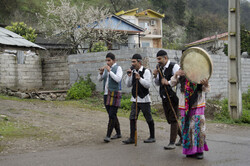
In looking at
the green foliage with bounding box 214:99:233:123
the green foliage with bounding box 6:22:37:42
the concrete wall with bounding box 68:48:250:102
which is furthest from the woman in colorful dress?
the green foliage with bounding box 6:22:37:42

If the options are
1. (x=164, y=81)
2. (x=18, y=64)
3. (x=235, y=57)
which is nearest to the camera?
(x=164, y=81)

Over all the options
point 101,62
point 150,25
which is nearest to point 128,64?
point 101,62

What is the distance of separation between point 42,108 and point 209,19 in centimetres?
5043

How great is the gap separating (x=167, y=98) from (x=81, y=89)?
8061 millimetres

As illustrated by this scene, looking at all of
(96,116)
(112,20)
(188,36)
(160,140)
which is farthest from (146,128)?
(188,36)

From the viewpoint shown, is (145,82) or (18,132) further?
(18,132)

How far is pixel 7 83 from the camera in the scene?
47.7 ft

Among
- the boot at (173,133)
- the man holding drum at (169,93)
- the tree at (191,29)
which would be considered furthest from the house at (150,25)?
the boot at (173,133)

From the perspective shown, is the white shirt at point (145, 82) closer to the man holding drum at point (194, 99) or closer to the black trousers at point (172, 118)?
the black trousers at point (172, 118)

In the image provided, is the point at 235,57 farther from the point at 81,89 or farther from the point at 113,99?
the point at 81,89

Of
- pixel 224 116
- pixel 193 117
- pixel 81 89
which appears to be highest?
pixel 81 89

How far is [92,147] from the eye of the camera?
20.7 feet

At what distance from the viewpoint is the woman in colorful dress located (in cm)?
517

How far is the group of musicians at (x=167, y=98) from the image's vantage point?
17.1 feet
